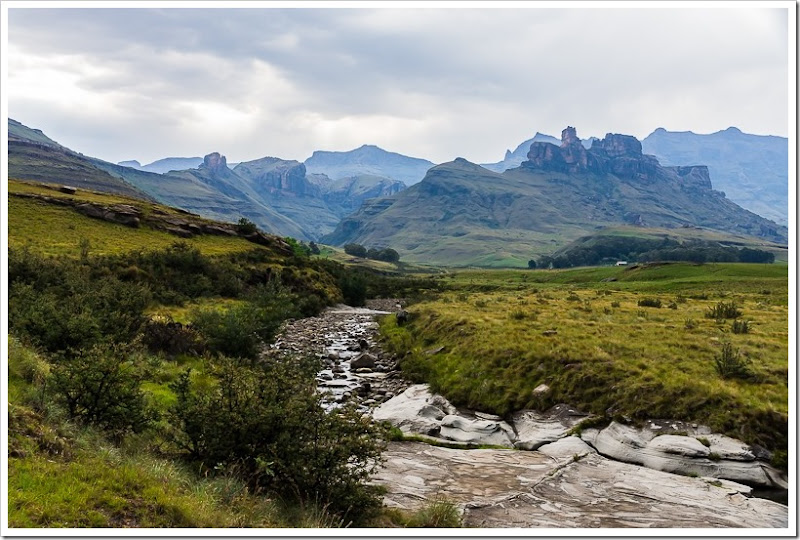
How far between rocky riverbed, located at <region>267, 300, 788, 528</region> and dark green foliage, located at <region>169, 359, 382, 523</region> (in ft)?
7.55

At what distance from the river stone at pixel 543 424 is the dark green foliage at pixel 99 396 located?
14.1m

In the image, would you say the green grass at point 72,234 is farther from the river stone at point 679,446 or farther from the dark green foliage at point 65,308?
the river stone at point 679,446

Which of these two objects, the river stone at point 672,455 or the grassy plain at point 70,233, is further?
the grassy plain at point 70,233

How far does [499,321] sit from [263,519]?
2806cm

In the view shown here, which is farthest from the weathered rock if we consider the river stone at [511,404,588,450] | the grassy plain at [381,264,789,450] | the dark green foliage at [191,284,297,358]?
the river stone at [511,404,588,450]

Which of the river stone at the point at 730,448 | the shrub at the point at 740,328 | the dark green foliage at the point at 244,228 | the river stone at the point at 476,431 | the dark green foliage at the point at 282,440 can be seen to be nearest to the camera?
the dark green foliage at the point at 282,440

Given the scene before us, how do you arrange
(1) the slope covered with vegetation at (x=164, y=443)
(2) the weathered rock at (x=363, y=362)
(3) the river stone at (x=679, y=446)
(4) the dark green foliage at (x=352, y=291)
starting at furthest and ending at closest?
1. (4) the dark green foliage at (x=352, y=291)
2. (2) the weathered rock at (x=363, y=362)
3. (3) the river stone at (x=679, y=446)
4. (1) the slope covered with vegetation at (x=164, y=443)

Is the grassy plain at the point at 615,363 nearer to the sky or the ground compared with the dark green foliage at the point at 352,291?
nearer to the sky

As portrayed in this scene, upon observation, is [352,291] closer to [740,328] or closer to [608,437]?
[740,328]

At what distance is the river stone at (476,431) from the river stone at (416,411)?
21.4 inches

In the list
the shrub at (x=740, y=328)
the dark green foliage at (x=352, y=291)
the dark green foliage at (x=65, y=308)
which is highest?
the shrub at (x=740, y=328)

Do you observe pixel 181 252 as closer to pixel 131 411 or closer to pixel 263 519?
pixel 131 411

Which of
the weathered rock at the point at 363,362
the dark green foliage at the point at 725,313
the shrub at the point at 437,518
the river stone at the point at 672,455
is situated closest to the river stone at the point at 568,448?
the river stone at the point at 672,455

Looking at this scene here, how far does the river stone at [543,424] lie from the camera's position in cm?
1889
